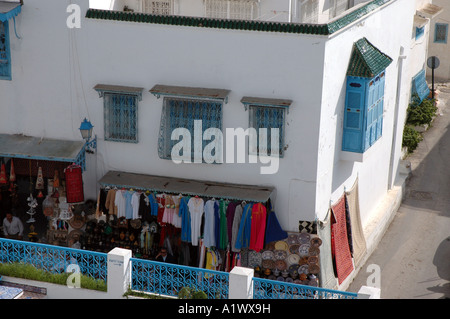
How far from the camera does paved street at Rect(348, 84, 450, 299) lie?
51.1 feet

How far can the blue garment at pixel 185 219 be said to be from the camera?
1365cm

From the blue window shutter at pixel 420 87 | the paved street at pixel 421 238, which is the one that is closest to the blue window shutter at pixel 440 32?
the blue window shutter at pixel 420 87

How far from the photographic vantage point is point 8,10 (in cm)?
1363

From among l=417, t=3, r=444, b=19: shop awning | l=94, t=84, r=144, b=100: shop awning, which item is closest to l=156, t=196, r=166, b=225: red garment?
l=94, t=84, r=144, b=100: shop awning

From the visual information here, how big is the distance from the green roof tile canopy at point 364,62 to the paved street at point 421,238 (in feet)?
13.6

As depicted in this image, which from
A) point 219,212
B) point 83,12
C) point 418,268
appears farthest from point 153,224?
point 418,268

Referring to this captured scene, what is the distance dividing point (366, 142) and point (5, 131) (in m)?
6.44

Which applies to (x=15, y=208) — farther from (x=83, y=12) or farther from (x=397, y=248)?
(x=397, y=248)

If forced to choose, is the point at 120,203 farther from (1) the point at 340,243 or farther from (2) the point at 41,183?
(1) the point at 340,243

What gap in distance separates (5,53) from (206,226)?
463 cm

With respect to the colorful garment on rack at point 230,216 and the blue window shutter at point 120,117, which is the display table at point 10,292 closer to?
the blue window shutter at point 120,117

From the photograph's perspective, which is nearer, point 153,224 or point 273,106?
point 273,106

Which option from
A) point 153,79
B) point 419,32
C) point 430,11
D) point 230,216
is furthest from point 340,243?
point 430,11
